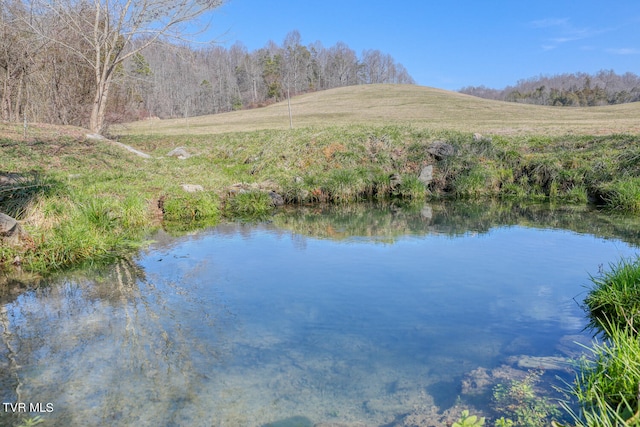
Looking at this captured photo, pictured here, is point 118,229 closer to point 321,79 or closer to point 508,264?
point 508,264

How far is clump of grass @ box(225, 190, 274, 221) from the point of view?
13.4 metres

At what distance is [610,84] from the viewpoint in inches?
4350

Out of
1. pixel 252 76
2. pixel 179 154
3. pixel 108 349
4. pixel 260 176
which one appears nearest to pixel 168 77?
pixel 252 76

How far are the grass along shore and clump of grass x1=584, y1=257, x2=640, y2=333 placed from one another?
7786 millimetres

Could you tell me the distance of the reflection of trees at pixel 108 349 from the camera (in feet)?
13.2

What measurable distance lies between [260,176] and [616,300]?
1258 centimetres

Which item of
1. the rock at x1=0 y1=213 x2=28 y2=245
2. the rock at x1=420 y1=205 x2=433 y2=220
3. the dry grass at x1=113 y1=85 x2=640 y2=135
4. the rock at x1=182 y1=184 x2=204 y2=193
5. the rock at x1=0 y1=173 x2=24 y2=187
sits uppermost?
the dry grass at x1=113 y1=85 x2=640 y2=135

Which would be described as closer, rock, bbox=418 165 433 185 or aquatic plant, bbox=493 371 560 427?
aquatic plant, bbox=493 371 560 427

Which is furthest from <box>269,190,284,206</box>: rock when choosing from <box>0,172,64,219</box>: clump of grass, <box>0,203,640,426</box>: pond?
<box>0,172,64,219</box>: clump of grass

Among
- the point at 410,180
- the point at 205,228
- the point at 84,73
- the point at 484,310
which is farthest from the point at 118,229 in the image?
the point at 84,73

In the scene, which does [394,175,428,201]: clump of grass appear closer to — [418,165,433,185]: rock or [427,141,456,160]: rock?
[418,165,433,185]: rock

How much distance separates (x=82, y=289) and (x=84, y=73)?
1973 centimetres

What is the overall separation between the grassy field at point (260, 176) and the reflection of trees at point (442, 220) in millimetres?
1153

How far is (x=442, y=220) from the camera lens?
42.0ft
